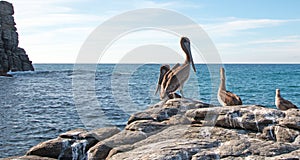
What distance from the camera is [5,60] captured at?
75.4 m

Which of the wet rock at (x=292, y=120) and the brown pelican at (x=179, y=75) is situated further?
the brown pelican at (x=179, y=75)

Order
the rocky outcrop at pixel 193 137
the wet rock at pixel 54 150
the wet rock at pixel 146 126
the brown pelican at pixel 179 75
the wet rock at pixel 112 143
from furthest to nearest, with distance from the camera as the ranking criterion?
the brown pelican at pixel 179 75, the wet rock at pixel 54 150, the wet rock at pixel 146 126, the wet rock at pixel 112 143, the rocky outcrop at pixel 193 137

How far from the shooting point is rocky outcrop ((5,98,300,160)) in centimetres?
747

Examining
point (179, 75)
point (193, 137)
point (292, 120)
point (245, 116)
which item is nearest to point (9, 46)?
point (179, 75)

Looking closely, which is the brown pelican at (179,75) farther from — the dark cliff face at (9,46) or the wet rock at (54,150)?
the dark cliff face at (9,46)

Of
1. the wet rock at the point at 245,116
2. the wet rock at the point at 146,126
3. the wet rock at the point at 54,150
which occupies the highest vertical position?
the wet rock at the point at 245,116

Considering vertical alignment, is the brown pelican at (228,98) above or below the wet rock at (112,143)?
above

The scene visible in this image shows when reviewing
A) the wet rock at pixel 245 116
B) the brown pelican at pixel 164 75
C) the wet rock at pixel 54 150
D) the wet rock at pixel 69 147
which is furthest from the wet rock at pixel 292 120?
the wet rock at pixel 54 150

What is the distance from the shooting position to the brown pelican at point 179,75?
11.5 meters

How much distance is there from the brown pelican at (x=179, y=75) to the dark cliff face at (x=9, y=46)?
68440 mm

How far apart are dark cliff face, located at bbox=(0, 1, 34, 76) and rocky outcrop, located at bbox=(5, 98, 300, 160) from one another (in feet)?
226

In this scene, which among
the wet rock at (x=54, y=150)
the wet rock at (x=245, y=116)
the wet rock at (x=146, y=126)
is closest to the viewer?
the wet rock at (x=245, y=116)

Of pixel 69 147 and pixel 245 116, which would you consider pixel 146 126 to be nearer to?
pixel 69 147

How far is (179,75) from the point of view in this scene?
37.8ft
